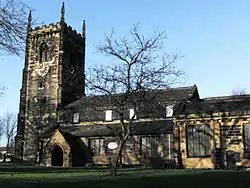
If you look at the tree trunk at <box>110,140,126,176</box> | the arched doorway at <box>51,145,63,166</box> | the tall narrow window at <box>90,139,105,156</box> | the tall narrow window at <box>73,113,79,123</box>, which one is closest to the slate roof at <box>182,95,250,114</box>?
the tall narrow window at <box>90,139,105,156</box>

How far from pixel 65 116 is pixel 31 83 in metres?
11.1

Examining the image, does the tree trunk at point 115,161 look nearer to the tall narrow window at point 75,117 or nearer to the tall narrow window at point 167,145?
the tall narrow window at point 167,145

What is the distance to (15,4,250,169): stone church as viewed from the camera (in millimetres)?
33312

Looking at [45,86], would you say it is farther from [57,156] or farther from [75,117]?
[57,156]

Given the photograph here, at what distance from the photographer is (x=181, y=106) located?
37375 millimetres

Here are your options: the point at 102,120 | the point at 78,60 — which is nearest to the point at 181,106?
the point at 102,120

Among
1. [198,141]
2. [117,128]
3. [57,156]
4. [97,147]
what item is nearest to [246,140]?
[198,141]

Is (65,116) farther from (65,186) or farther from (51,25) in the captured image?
(65,186)

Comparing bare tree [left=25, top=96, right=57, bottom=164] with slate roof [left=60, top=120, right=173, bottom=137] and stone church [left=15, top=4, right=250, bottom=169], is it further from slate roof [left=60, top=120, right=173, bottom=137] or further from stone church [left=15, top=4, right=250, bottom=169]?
slate roof [left=60, top=120, right=173, bottom=137]

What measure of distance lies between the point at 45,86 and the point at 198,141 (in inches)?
1217

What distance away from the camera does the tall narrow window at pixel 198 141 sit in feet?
112

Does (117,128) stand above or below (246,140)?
above

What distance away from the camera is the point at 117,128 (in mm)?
43219

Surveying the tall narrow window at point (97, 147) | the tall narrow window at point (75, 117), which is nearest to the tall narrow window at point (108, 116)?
the tall narrow window at point (97, 147)
